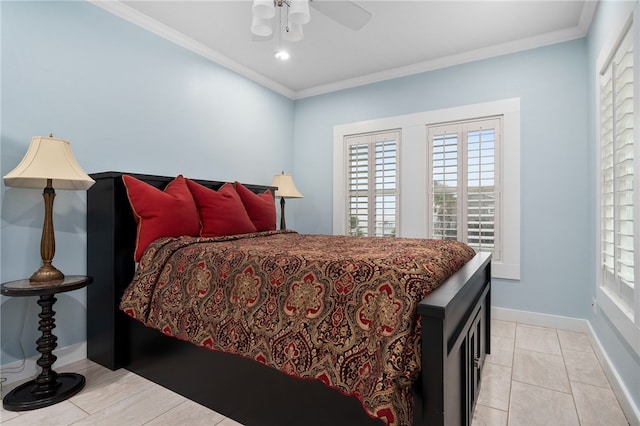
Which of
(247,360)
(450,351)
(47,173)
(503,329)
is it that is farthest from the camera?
(503,329)

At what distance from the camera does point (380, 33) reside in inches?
122

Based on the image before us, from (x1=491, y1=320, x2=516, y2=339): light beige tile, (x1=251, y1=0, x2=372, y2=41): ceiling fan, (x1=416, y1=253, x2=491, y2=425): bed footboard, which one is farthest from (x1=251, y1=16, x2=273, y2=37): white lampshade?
(x1=491, y1=320, x2=516, y2=339): light beige tile

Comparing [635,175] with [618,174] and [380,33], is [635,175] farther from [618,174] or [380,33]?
[380,33]

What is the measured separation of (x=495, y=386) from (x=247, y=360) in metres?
1.48

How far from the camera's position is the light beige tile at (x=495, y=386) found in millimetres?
1832

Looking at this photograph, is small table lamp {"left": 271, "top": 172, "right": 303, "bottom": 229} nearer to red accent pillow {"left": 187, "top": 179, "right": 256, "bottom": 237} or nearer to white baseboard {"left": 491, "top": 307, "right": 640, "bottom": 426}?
red accent pillow {"left": 187, "top": 179, "right": 256, "bottom": 237}

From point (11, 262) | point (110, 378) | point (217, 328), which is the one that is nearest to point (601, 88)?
point (217, 328)

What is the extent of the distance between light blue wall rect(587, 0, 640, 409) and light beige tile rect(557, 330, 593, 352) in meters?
0.14

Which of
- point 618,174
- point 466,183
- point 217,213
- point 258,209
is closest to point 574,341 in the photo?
point 618,174

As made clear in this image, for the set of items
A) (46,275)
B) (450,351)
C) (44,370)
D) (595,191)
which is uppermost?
(595,191)

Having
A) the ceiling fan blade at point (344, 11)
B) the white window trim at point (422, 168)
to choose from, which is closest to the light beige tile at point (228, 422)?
the ceiling fan blade at point (344, 11)

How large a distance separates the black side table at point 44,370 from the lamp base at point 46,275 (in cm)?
3

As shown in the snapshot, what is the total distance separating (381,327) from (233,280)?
0.84 metres

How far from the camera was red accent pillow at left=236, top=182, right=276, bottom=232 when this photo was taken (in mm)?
3064
